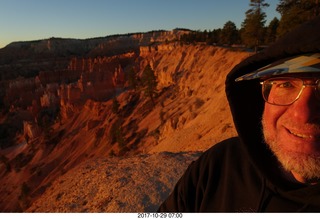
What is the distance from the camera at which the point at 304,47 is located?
1201 mm

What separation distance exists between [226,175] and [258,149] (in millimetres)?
289

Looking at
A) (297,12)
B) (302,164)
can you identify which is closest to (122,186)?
(302,164)

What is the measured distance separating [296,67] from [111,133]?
1127 inches

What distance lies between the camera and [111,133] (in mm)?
29016

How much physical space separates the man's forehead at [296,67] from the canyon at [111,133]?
5139mm

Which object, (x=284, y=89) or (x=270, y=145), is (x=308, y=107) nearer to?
(x=284, y=89)

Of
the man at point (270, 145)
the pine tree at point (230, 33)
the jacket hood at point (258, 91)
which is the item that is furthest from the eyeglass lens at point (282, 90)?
the pine tree at point (230, 33)

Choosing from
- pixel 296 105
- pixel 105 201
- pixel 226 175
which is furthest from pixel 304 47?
pixel 105 201

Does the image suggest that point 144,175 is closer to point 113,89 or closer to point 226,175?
point 226,175

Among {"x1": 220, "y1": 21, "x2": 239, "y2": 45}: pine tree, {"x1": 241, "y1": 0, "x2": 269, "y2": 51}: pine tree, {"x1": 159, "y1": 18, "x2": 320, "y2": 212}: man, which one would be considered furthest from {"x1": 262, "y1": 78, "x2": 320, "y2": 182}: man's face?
{"x1": 220, "y1": 21, "x2": 239, "y2": 45}: pine tree

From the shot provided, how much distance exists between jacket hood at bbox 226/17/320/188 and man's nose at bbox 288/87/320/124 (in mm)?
213

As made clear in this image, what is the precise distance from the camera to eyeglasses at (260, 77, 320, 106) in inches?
52.5

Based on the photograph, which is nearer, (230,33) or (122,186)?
(122,186)

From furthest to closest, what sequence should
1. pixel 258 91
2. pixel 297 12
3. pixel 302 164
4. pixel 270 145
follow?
pixel 297 12 < pixel 258 91 < pixel 270 145 < pixel 302 164
